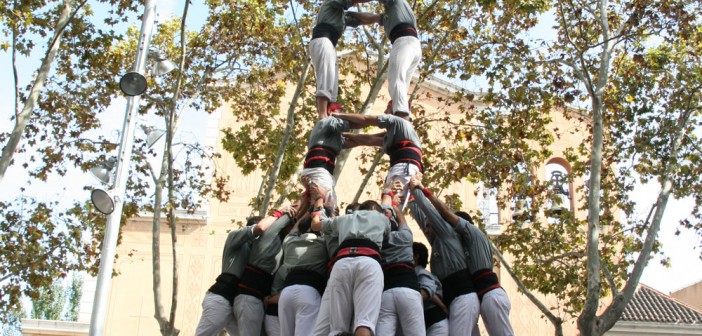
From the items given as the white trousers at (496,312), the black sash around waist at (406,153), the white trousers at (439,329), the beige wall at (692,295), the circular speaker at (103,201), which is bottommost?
the white trousers at (439,329)

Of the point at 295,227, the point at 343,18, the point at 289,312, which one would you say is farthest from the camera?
the point at 343,18

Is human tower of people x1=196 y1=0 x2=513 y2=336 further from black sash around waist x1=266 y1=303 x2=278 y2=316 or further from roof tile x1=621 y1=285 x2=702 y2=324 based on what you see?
roof tile x1=621 y1=285 x2=702 y2=324

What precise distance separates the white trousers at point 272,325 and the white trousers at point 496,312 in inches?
77.0

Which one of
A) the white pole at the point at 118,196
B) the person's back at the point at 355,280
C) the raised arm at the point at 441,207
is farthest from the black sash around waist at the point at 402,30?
the white pole at the point at 118,196

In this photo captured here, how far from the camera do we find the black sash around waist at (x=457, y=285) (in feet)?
23.5

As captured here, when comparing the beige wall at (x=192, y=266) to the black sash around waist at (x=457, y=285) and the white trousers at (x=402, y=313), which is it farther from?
the white trousers at (x=402, y=313)

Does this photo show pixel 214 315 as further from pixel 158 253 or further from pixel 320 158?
pixel 158 253

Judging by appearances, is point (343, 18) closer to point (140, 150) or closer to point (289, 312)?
point (289, 312)

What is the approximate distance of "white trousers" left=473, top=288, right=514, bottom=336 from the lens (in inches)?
277

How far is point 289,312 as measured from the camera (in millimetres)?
6918

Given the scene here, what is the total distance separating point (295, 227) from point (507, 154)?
7643 mm

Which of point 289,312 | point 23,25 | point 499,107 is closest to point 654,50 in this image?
point 499,107

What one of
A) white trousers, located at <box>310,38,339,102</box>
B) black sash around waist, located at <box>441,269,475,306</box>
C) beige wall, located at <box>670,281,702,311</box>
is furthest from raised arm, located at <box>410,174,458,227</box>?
beige wall, located at <box>670,281,702,311</box>

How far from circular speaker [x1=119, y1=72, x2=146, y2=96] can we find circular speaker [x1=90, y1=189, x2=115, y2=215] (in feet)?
4.51
